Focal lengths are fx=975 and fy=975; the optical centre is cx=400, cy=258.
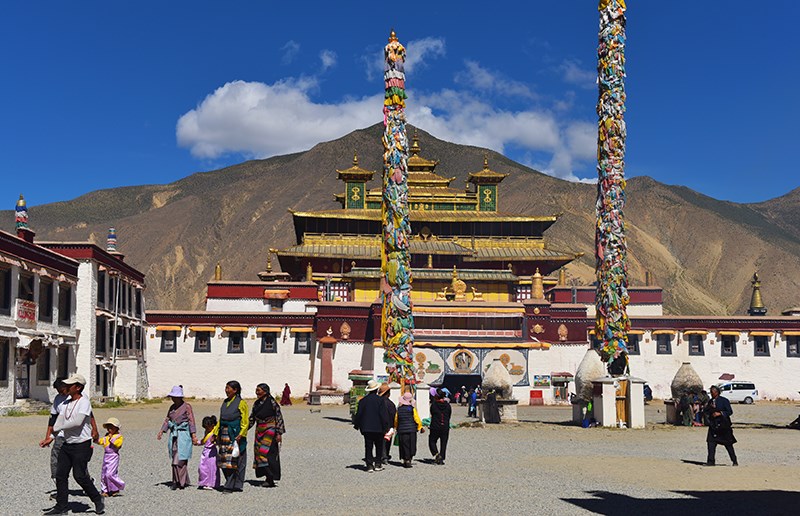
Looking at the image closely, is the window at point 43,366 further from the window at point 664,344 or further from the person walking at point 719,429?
the window at point 664,344

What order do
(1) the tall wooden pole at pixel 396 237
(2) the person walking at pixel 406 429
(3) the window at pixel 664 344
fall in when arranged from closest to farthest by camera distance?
(2) the person walking at pixel 406 429, (1) the tall wooden pole at pixel 396 237, (3) the window at pixel 664 344

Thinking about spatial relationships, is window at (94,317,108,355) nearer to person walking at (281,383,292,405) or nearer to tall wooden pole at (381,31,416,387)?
person walking at (281,383,292,405)

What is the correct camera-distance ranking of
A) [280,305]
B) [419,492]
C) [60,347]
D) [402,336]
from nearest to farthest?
1. [419,492]
2. [402,336]
3. [60,347]
4. [280,305]

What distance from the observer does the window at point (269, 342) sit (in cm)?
4847

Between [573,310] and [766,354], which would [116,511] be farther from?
[766,354]

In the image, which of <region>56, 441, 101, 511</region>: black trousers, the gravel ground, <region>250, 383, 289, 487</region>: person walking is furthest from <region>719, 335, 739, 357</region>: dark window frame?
<region>56, 441, 101, 511</region>: black trousers

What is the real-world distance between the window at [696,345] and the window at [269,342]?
21.6 meters

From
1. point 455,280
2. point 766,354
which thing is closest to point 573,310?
point 455,280

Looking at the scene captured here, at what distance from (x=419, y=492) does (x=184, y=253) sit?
14660cm

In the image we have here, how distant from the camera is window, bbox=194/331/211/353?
4847cm

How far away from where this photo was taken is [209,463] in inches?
553

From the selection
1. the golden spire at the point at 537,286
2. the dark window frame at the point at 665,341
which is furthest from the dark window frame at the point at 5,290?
the dark window frame at the point at 665,341

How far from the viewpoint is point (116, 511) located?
12031 millimetres

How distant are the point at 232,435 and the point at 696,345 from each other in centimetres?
4161
